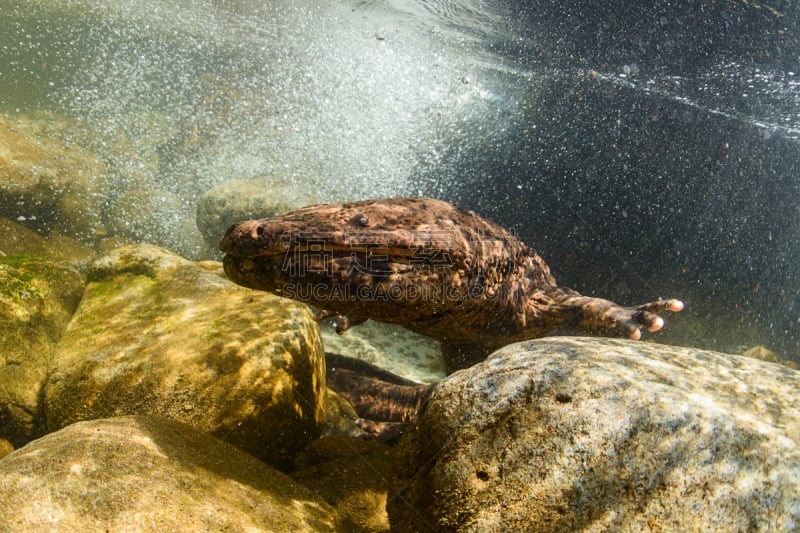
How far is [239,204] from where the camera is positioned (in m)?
9.09

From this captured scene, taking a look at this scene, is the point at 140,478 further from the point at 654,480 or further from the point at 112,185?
the point at 112,185

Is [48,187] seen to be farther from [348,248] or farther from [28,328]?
[348,248]

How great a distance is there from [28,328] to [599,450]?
14.0 feet

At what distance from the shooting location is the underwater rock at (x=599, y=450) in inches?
57.5

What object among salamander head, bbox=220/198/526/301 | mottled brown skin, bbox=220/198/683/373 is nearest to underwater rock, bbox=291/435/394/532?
mottled brown skin, bbox=220/198/683/373

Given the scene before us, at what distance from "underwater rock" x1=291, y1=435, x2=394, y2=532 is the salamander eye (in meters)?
1.54

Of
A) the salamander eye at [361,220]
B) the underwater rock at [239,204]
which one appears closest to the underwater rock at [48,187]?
the underwater rock at [239,204]

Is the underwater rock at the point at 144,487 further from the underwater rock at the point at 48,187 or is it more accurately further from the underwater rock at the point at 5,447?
the underwater rock at the point at 48,187

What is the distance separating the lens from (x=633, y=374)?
1832 millimetres

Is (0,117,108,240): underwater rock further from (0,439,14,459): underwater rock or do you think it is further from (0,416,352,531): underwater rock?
(0,416,352,531): underwater rock

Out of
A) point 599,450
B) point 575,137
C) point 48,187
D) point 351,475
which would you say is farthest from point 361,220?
point 48,187

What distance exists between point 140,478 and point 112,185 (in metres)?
13.9

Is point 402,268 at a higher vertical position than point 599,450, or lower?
higher

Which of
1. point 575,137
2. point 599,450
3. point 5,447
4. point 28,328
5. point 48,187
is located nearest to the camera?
point 599,450
